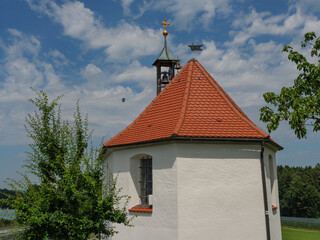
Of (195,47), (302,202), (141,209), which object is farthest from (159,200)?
(302,202)

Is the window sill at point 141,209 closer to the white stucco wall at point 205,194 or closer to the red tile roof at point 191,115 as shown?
the white stucco wall at point 205,194

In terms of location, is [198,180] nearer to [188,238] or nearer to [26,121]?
[188,238]

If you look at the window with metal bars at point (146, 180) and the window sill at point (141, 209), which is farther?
the window with metal bars at point (146, 180)

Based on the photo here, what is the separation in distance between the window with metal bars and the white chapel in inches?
1.5

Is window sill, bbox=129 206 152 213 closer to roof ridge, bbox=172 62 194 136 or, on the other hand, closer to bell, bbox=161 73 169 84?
roof ridge, bbox=172 62 194 136

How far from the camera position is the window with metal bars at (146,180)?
11.5 metres

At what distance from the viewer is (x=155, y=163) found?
10820mm

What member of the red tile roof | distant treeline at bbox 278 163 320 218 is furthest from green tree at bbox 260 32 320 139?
distant treeline at bbox 278 163 320 218

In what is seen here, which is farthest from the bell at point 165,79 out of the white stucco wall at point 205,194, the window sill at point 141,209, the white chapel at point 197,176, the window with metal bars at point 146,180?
the window sill at point 141,209

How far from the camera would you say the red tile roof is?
416 inches

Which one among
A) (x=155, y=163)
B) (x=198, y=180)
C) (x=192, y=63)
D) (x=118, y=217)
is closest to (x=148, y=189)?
(x=155, y=163)

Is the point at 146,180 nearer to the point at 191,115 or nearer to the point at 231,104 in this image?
the point at 191,115

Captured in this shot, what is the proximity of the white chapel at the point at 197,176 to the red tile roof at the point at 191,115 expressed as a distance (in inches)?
1.5

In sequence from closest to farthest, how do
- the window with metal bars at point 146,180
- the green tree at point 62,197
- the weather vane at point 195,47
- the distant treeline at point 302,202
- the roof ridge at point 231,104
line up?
1. the green tree at point 62,197
2. the roof ridge at point 231,104
3. the window with metal bars at point 146,180
4. the weather vane at point 195,47
5. the distant treeline at point 302,202
